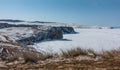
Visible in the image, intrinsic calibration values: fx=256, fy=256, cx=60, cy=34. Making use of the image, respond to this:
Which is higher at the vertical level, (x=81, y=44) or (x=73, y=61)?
(x=73, y=61)

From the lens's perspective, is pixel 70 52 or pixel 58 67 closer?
pixel 58 67

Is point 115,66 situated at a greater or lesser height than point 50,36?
greater

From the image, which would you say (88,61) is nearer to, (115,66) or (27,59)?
(115,66)

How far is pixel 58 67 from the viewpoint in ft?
15.8

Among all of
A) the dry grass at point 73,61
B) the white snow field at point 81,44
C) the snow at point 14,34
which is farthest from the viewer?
the snow at point 14,34

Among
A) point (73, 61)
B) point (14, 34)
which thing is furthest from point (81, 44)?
point (73, 61)

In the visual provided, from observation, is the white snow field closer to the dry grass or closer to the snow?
the dry grass

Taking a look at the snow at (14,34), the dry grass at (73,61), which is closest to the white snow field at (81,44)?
the dry grass at (73,61)

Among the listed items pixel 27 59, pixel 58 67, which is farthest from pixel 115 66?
pixel 27 59

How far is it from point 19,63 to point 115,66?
80.4 inches

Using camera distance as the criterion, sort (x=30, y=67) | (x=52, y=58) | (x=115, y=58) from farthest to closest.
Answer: (x=52, y=58)
(x=115, y=58)
(x=30, y=67)

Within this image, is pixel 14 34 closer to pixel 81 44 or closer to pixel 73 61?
pixel 81 44

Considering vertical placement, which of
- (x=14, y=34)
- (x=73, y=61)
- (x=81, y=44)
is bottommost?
(x=81, y=44)

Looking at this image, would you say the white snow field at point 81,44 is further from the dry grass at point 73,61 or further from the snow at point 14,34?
the snow at point 14,34
